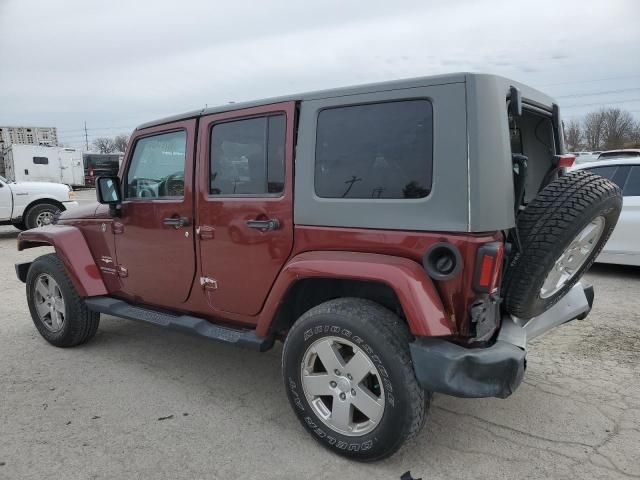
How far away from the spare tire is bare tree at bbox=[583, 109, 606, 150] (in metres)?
64.4

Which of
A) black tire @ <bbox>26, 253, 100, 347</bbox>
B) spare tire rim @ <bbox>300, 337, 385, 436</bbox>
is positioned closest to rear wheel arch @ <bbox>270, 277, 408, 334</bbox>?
spare tire rim @ <bbox>300, 337, 385, 436</bbox>

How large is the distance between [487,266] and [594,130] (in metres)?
69.6

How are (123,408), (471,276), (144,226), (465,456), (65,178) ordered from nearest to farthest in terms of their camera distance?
(471,276) → (465,456) → (123,408) → (144,226) → (65,178)

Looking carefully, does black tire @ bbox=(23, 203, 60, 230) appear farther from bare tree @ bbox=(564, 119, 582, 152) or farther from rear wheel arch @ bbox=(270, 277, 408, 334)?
bare tree @ bbox=(564, 119, 582, 152)

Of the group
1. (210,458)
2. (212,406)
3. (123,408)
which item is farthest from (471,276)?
(123,408)

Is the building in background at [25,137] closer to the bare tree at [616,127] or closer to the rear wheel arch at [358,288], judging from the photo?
the rear wheel arch at [358,288]

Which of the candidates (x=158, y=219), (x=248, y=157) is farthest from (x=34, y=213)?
(x=248, y=157)

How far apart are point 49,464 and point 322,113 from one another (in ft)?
7.88

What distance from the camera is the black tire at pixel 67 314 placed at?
4.23m

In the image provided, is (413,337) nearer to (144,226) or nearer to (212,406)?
(212,406)

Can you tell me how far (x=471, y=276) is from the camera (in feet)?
7.64

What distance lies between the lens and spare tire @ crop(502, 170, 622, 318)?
7.96ft

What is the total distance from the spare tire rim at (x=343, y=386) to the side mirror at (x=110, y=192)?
2.10 meters

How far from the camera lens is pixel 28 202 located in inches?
456
